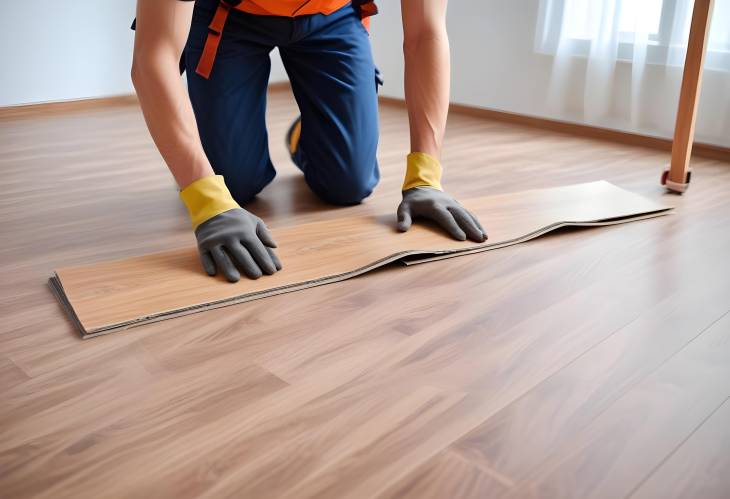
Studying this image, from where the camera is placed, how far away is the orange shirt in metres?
1.61

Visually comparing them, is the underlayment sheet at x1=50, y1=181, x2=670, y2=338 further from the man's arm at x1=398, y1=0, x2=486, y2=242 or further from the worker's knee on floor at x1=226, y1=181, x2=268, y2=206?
the worker's knee on floor at x1=226, y1=181, x2=268, y2=206

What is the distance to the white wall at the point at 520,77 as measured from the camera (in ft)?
7.61

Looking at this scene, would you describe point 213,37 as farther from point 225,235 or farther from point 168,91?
point 225,235

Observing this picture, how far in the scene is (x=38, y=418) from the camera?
87 cm

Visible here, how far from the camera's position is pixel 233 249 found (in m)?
1.27

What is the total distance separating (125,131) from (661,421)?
7.86 feet

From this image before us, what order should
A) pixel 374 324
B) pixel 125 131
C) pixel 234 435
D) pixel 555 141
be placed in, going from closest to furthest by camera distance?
pixel 234 435
pixel 374 324
pixel 555 141
pixel 125 131

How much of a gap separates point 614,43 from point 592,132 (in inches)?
12.6

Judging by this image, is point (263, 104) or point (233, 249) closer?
point (233, 249)

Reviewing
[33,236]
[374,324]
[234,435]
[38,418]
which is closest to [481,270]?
[374,324]

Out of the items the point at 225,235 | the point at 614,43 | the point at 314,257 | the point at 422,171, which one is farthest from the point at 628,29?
the point at 225,235

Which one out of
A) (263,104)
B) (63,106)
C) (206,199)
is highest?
(263,104)

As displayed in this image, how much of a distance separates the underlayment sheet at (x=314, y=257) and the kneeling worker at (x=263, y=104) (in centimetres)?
4

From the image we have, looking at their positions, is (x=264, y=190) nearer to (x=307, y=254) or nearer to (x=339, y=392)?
(x=307, y=254)
